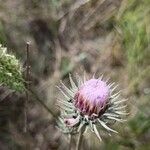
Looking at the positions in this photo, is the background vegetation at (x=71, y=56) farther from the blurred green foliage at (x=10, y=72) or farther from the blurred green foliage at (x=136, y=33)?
the blurred green foliage at (x=10, y=72)

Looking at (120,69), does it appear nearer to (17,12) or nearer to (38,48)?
(38,48)

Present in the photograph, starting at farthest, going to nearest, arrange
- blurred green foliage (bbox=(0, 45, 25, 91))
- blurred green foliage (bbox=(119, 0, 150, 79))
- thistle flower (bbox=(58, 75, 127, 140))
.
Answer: blurred green foliage (bbox=(119, 0, 150, 79))
thistle flower (bbox=(58, 75, 127, 140))
blurred green foliage (bbox=(0, 45, 25, 91))

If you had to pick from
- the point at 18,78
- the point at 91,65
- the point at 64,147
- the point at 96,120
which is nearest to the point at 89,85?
the point at 96,120

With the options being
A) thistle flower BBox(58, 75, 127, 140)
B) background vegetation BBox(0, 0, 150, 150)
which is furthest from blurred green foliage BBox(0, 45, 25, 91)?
background vegetation BBox(0, 0, 150, 150)

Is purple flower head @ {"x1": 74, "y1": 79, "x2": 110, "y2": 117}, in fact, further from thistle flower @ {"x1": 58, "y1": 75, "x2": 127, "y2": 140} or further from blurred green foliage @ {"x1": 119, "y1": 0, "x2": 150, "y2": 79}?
blurred green foliage @ {"x1": 119, "y1": 0, "x2": 150, "y2": 79}

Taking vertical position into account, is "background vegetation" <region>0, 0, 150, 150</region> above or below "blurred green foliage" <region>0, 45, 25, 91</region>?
above

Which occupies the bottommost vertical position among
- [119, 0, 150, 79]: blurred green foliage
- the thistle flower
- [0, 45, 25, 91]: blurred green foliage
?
the thistle flower

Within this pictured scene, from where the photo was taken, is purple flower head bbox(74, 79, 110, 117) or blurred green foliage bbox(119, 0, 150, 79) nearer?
purple flower head bbox(74, 79, 110, 117)
